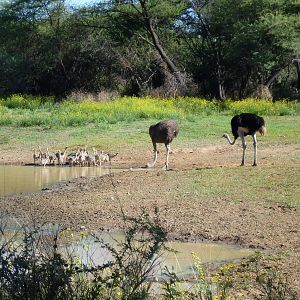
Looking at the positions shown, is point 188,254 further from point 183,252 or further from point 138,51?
point 138,51

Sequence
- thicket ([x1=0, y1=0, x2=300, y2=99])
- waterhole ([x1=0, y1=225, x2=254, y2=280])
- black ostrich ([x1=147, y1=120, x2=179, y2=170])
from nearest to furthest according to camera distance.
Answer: waterhole ([x1=0, y1=225, x2=254, y2=280]) < black ostrich ([x1=147, y1=120, x2=179, y2=170]) < thicket ([x1=0, y1=0, x2=300, y2=99])

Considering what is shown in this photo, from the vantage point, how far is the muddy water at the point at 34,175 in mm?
16797

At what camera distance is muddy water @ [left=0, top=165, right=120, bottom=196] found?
1680 centimetres

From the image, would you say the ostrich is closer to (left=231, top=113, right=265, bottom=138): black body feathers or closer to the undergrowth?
(left=231, top=113, right=265, bottom=138): black body feathers

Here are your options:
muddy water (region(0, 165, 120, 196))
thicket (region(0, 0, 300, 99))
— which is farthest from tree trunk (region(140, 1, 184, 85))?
muddy water (region(0, 165, 120, 196))

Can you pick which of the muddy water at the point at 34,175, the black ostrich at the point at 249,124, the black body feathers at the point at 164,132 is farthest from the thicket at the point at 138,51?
the black ostrich at the point at 249,124

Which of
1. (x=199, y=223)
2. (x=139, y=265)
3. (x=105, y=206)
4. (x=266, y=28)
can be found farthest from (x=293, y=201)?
(x=266, y=28)

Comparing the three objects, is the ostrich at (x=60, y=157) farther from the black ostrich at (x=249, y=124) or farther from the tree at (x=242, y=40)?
the tree at (x=242, y=40)

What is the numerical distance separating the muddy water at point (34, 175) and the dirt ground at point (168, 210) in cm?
78

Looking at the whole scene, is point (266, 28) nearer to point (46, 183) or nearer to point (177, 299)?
point (46, 183)

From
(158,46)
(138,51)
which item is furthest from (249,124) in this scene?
(138,51)

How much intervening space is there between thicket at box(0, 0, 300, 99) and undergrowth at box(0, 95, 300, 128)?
16.0ft

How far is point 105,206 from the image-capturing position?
532 inches

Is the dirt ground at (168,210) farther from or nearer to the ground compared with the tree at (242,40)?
nearer to the ground
